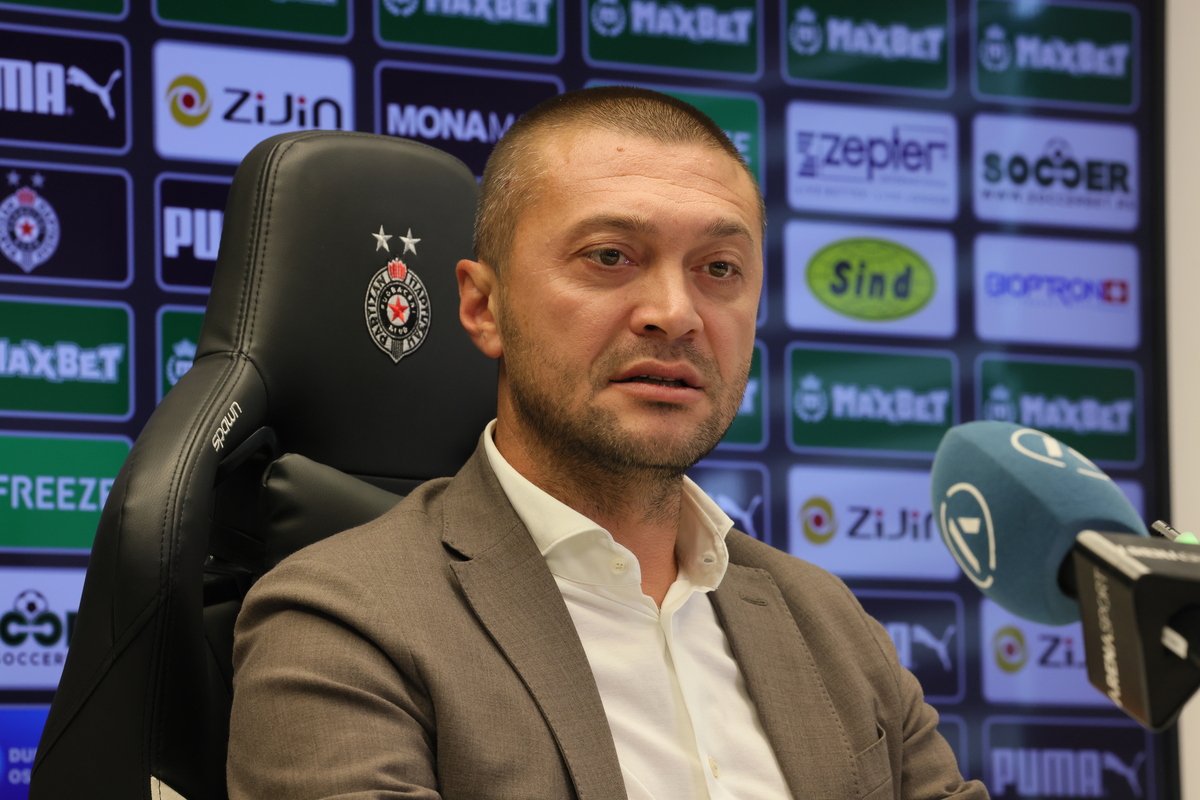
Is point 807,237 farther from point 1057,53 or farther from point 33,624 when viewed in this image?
point 33,624

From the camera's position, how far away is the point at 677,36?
3199 mm

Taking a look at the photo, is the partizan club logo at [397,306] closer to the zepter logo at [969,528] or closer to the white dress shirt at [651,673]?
the white dress shirt at [651,673]

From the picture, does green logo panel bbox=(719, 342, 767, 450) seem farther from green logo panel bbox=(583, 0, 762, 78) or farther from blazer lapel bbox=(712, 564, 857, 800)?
blazer lapel bbox=(712, 564, 857, 800)

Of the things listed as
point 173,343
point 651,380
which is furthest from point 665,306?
point 173,343

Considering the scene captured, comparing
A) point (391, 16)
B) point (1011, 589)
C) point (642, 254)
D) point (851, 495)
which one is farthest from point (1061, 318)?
point (1011, 589)

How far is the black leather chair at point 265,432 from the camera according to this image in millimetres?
1259

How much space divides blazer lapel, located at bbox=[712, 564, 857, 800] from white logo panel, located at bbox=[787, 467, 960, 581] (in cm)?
163

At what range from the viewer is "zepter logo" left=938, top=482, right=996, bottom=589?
3.14 feet

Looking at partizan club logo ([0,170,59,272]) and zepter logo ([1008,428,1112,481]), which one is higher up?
partizan club logo ([0,170,59,272])

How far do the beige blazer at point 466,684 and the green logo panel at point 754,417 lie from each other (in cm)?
163

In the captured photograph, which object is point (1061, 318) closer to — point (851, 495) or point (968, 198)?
point (968, 198)

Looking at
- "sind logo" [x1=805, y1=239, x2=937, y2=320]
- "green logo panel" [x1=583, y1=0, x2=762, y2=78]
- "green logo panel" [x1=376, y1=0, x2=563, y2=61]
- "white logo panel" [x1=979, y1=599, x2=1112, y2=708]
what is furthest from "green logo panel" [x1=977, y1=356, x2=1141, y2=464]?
"green logo panel" [x1=376, y1=0, x2=563, y2=61]

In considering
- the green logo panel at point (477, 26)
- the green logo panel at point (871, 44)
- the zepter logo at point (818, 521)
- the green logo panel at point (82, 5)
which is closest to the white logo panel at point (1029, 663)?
the zepter logo at point (818, 521)

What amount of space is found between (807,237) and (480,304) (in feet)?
6.18
